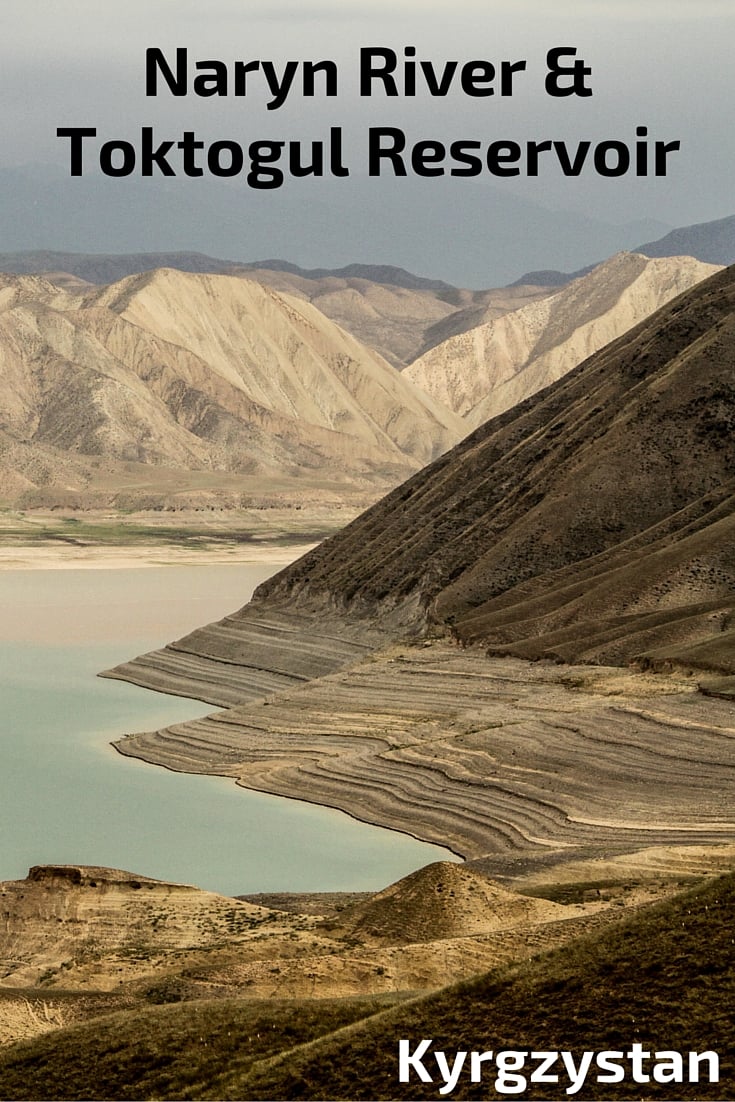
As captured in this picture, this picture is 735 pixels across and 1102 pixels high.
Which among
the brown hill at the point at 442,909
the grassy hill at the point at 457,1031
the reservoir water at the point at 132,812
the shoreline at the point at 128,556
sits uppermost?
the shoreline at the point at 128,556

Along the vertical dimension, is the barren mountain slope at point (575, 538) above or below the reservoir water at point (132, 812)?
above

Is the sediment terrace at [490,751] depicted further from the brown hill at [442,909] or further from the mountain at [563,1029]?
the mountain at [563,1029]

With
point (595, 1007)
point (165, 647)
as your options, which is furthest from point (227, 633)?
point (595, 1007)

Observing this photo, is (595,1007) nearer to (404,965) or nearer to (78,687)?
(404,965)

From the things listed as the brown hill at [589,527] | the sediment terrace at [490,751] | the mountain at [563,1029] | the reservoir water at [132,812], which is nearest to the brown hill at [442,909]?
the reservoir water at [132,812]

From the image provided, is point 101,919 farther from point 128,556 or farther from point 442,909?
point 128,556

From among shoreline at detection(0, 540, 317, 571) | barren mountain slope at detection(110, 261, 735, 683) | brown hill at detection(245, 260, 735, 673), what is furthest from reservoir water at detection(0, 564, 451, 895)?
shoreline at detection(0, 540, 317, 571)
